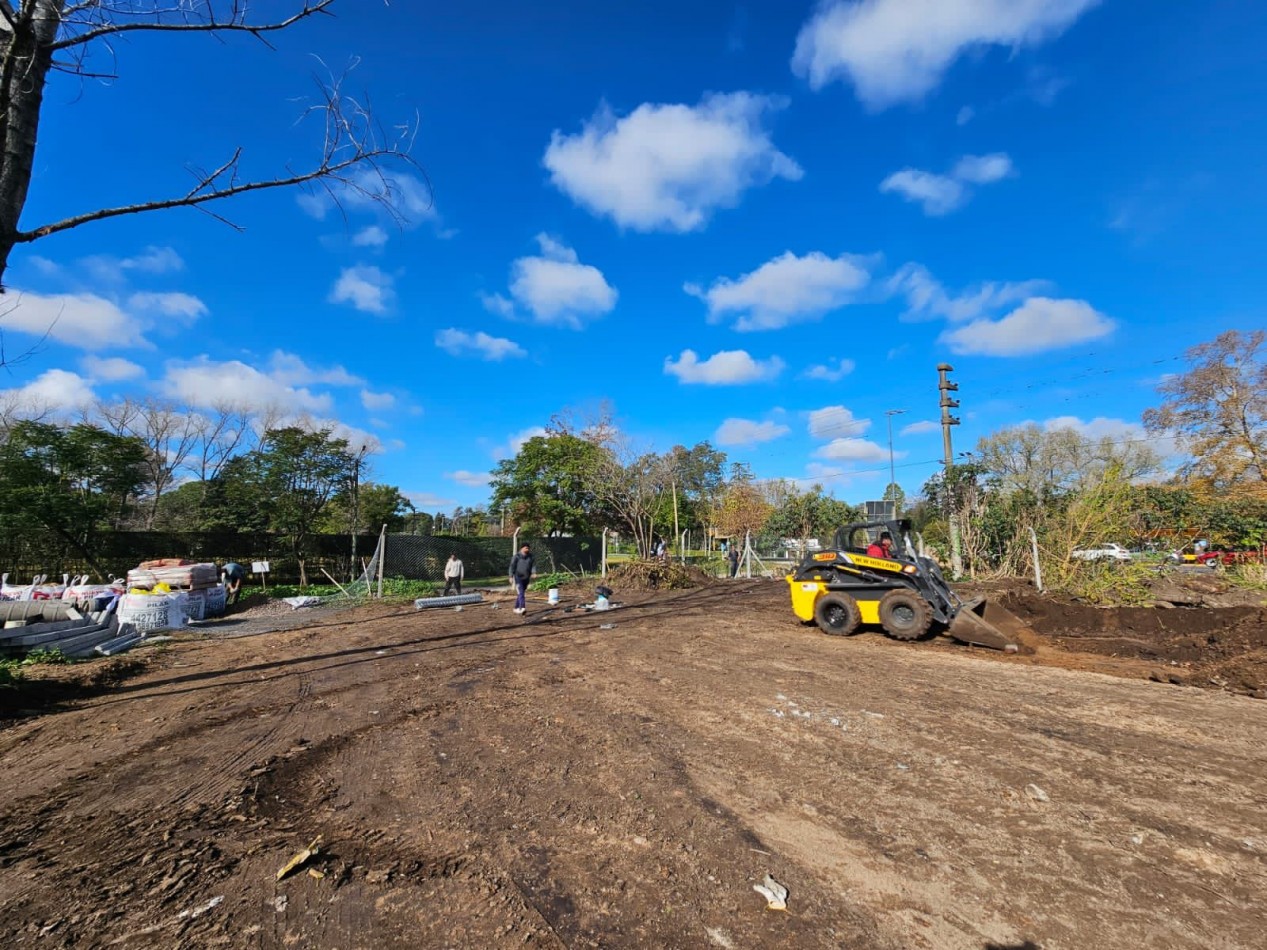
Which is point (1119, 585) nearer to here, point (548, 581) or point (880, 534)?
point (880, 534)

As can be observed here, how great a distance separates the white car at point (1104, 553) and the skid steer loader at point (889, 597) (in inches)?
187

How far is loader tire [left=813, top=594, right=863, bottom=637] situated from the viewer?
958cm

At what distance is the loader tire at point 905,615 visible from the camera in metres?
8.80

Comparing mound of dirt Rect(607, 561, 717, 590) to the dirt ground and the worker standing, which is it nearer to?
the worker standing

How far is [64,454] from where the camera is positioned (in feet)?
50.1

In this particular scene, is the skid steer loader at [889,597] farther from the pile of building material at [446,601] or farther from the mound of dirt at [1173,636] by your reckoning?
the pile of building material at [446,601]

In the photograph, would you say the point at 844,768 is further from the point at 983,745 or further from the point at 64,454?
the point at 64,454

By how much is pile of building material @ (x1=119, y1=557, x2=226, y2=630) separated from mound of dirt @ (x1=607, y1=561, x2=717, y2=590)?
35.6 feet

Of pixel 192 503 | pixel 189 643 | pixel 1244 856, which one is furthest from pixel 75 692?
pixel 192 503

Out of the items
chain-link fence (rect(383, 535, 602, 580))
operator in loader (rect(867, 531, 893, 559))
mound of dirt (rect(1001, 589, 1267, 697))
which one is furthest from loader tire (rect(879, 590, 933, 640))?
chain-link fence (rect(383, 535, 602, 580))

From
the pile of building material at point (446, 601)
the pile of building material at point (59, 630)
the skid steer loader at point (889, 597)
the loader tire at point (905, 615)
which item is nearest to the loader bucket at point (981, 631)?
the skid steer loader at point (889, 597)

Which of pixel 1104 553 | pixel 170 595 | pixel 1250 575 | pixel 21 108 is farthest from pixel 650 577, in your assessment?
pixel 21 108

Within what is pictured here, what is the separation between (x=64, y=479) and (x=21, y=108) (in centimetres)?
1702

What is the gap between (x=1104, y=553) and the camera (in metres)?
12.2
